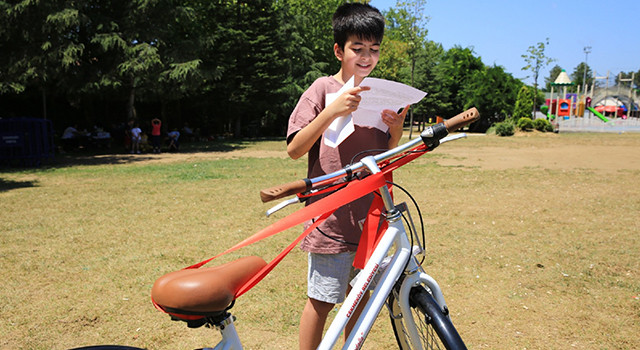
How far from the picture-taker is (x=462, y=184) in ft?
32.7

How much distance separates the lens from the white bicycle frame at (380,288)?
5.17 ft

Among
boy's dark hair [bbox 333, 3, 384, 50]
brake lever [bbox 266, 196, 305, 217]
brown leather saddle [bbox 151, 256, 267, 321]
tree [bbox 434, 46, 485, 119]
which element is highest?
tree [bbox 434, 46, 485, 119]

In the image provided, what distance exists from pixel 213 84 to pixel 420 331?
86.3 feet

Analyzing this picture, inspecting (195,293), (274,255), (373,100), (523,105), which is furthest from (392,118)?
(523,105)

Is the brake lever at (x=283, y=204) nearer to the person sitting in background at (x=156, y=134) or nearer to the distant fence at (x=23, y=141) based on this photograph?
the distant fence at (x=23, y=141)

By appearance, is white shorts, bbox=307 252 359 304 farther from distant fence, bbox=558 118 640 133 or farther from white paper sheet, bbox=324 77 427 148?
distant fence, bbox=558 118 640 133

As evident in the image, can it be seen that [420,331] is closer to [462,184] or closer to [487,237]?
[487,237]

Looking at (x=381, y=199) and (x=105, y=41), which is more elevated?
(x=105, y=41)

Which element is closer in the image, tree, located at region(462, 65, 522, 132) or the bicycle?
the bicycle

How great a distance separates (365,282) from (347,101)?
64 centimetres

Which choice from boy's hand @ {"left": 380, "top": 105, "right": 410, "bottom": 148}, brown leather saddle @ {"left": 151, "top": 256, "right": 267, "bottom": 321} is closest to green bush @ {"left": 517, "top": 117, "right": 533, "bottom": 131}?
boy's hand @ {"left": 380, "top": 105, "right": 410, "bottom": 148}

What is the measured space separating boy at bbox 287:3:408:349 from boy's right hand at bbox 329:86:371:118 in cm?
16

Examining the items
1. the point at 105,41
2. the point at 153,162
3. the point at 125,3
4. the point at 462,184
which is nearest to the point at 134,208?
the point at 462,184

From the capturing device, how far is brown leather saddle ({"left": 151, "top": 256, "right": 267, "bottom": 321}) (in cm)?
146
